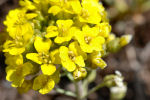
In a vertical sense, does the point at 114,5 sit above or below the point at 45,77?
above

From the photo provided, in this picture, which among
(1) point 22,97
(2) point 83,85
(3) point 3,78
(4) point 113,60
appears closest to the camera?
(2) point 83,85

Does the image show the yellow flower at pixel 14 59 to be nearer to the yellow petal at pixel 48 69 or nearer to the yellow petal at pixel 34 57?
the yellow petal at pixel 34 57

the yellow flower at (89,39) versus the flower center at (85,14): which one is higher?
the flower center at (85,14)

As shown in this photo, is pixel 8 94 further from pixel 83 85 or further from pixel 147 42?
pixel 147 42

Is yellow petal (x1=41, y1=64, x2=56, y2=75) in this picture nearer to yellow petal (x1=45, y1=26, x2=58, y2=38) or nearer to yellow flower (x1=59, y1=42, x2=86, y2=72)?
yellow flower (x1=59, y1=42, x2=86, y2=72)

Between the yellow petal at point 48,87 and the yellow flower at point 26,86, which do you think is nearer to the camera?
the yellow petal at point 48,87

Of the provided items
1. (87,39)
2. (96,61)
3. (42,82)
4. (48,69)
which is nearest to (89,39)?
(87,39)

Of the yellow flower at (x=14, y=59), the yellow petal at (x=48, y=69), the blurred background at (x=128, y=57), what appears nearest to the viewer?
the yellow petal at (x=48, y=69)

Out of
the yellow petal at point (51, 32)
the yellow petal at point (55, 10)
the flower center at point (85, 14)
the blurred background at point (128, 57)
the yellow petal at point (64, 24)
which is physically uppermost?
the yellow petal at point (55, 10)

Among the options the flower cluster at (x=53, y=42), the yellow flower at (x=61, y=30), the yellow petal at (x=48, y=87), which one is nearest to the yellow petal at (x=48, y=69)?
the flower cluster at (x=53, y=42)

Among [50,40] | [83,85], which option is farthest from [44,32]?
[83,85]
